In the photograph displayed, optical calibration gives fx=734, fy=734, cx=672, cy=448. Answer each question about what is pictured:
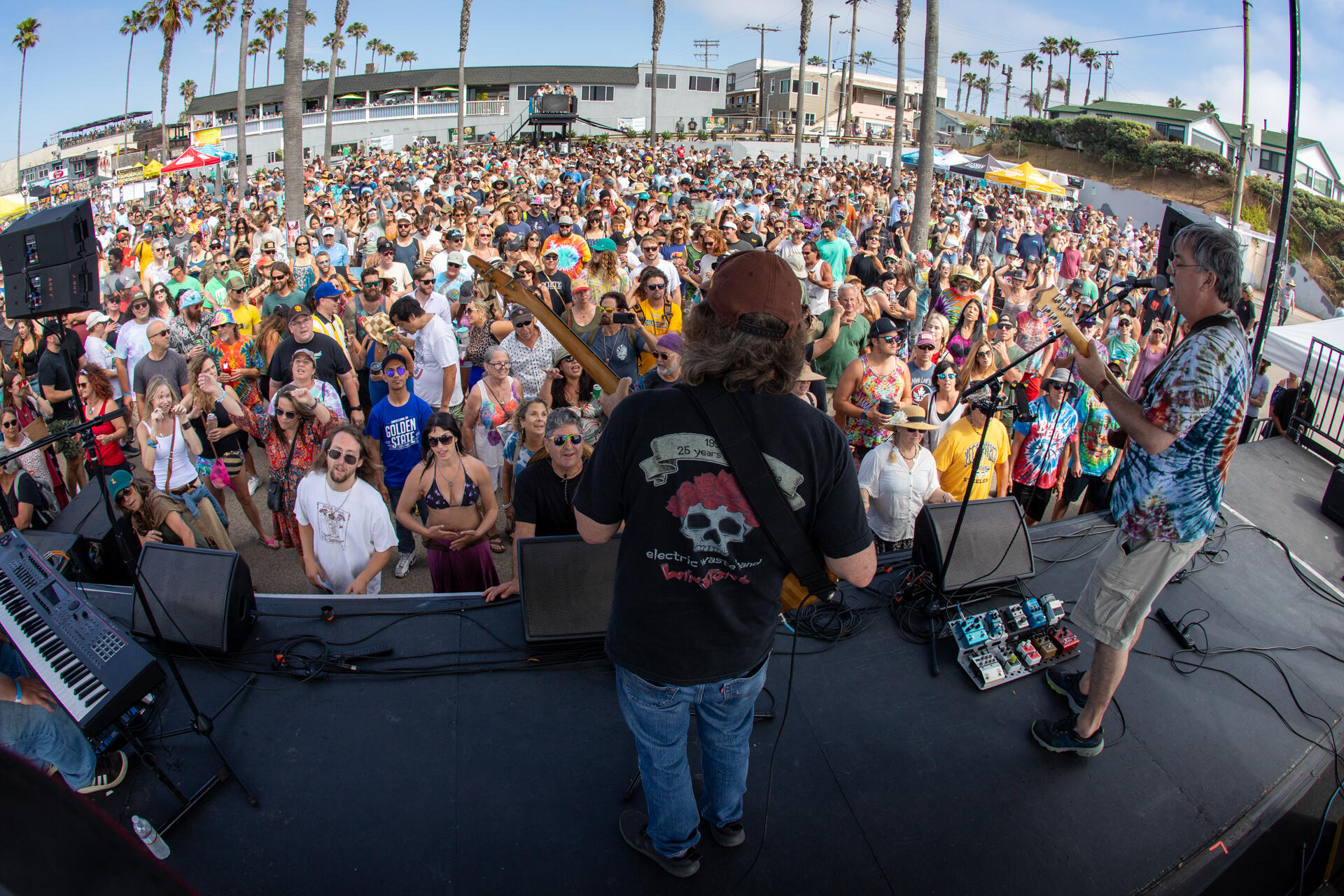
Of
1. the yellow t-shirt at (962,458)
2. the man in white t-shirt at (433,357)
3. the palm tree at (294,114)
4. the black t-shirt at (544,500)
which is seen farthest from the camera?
the palm tree at (294,114)

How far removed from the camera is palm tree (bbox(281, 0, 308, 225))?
1204 cm

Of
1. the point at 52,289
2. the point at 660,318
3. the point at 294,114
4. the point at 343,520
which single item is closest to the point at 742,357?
the point at 343,520

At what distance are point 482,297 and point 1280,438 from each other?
7229 millimetres

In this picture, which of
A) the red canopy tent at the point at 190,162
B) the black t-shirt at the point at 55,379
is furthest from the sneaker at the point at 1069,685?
the red canopy tent at the point at 190,162

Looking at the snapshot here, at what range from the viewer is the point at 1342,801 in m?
3.07

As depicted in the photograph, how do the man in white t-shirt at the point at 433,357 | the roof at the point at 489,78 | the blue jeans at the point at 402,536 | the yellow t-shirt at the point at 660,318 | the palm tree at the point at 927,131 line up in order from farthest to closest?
1. the roof at the point at 489,78
2. the palm tree at the point at 927,131
3. the yellow t-shirt at the point at 660,318
4. the man in white t-shirt at the point at 433,357
5. the blue jeans at the point at 402,536

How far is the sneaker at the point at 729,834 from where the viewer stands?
2471 mm

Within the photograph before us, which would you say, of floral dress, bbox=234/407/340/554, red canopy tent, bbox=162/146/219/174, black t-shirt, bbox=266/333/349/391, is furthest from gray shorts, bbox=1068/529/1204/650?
red canopy tent, bbox=162/146/219/174

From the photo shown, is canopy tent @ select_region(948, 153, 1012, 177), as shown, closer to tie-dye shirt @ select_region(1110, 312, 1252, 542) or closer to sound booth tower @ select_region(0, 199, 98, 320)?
tie-dye shirt @ select_region(1110, 312, 1252, 542)

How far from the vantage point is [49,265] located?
3.19 meters

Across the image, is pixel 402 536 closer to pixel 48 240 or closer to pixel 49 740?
pixel 48 240

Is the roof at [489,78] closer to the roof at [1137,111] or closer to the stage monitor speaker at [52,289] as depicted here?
the roof at [1137,111]

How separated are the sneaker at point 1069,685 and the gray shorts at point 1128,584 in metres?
0.45

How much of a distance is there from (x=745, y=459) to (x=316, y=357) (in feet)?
16.3
